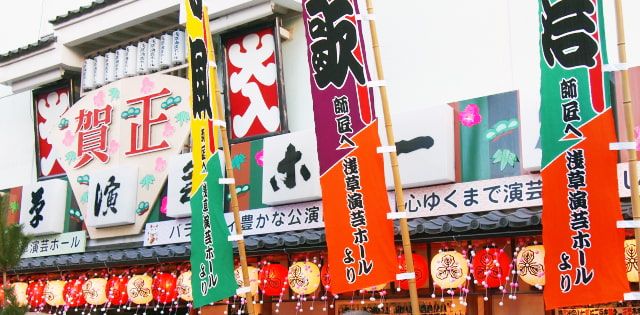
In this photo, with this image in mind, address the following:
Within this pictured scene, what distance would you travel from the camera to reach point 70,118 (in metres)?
16.9

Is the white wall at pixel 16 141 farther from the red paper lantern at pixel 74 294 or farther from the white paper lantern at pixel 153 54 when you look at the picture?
the white paper lantern at pixel 153 54

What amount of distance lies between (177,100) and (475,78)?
607 cm

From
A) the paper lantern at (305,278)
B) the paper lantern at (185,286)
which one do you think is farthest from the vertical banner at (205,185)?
the paper lantern at (185,286)

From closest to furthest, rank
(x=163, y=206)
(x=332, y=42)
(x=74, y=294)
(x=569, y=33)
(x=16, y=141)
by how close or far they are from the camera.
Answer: (x=569, y=33) → (x=332, y=42) → (x=163, y=206) → (x=74, y=294) → (x=16, y=141)

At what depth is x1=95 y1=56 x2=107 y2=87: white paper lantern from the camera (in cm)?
1667

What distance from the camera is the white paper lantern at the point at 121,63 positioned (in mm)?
16312

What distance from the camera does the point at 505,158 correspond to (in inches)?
438

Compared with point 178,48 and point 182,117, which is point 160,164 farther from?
point 178,48

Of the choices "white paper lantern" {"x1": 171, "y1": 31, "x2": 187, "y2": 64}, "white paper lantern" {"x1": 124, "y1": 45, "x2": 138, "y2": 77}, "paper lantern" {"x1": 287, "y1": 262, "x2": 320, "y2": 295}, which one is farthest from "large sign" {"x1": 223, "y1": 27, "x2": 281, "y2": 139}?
"paper lantern" {"x1": 287, "y1": 262, "x2": 320, "y2": 295}

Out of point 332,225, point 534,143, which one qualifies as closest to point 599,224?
point 332,225

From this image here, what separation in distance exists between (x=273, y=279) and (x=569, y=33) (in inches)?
270

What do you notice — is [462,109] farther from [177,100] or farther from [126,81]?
[126,81]

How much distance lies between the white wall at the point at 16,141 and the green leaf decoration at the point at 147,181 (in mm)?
4419

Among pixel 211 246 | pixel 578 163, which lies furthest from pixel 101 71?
pixel 578 163
